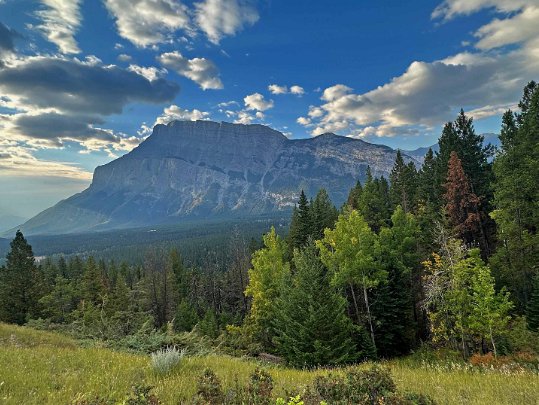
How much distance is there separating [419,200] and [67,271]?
78360 mm

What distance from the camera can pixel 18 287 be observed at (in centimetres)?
3794

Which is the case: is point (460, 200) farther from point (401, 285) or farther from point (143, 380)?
point (143, 380)

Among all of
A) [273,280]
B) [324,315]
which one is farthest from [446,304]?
[273,280]

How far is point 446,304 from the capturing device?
22.8 meters

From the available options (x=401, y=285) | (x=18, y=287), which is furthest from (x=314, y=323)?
(x=18, y=287)

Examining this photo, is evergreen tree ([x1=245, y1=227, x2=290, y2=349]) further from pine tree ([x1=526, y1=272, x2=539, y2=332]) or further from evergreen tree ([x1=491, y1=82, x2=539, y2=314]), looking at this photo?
pine tree ([x1=526, y1=272, x2=539, y2=332])

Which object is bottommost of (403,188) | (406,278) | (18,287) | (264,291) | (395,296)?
(395,296)

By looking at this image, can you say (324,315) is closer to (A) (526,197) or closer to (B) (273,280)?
(B) (273,280)

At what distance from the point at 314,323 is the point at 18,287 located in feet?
112

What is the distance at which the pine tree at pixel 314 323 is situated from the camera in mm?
23097

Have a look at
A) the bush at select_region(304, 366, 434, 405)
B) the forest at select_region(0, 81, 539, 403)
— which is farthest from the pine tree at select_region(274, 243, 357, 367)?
the bush at select_region(304, 366, 434, 405)

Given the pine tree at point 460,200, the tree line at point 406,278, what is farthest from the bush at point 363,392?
the pine tree at point 460,200

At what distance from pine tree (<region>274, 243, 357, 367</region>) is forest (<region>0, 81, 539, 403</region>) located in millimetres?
89

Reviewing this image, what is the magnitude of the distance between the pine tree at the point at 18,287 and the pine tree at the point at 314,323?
2992cm
